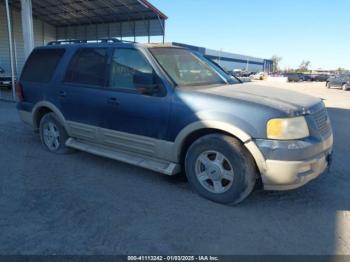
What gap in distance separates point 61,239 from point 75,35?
25.4 meters

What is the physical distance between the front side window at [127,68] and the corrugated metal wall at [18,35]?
63.1 feet

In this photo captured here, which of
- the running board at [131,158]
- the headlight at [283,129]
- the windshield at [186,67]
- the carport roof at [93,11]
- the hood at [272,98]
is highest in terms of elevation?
the carport roof at [93,11]

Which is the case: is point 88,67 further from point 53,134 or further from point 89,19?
point 89,19

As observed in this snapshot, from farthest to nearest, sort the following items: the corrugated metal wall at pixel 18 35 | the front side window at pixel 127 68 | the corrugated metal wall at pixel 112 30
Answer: the corrugated metal wall at pixel 18 35
the corrugated metal wall at pixel 112 30
the front side window at pixel 127 68

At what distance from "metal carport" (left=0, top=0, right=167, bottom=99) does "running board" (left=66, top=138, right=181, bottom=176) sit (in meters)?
12.7

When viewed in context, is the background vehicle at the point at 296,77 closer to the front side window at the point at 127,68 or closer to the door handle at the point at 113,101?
the front side window at the point at 127,68

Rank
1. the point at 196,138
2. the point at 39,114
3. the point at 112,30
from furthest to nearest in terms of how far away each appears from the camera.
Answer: the point at 112,30 < the point at 39,114 < the point at 196,138

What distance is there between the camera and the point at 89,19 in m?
22.9

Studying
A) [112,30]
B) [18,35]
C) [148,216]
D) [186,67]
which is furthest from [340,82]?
[148,216]

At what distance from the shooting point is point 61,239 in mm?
3062

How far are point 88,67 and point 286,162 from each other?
324 cm

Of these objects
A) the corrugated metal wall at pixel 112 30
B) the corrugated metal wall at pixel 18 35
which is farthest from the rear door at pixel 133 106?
the corrugated metal wall at pixel 18 35

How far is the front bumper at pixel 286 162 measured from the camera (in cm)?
342

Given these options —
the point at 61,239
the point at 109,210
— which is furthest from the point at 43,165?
the point at 61,239
